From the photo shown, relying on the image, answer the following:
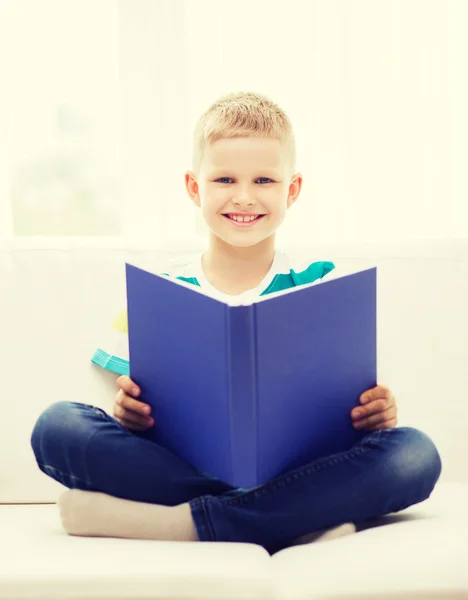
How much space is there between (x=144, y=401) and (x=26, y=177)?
121 cm

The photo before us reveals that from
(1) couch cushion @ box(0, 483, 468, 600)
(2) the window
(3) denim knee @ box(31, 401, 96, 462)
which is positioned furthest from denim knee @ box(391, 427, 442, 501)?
(2) the window

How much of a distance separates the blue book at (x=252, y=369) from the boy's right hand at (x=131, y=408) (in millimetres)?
13

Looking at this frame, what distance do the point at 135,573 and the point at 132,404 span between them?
0.34m

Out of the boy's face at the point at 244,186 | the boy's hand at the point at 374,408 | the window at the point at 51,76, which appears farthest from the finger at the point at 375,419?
the window at the point at 51,76

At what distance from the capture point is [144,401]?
4.47 ft

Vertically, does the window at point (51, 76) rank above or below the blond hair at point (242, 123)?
above

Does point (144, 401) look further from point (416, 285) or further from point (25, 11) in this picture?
point (25, 11)

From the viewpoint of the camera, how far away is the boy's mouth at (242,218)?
156 centimetres

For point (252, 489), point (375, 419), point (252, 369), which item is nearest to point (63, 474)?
point (252, 489)

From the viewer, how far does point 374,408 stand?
4.38 ft

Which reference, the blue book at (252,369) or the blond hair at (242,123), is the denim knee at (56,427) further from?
the blond hair at (242,123)

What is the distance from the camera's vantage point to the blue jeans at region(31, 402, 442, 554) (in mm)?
1268

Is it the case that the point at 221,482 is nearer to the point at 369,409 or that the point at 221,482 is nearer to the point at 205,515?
the point at 205,515

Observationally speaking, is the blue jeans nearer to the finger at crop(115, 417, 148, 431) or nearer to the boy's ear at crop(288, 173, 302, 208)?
the finger at crop(115, 417, 148, 431)
